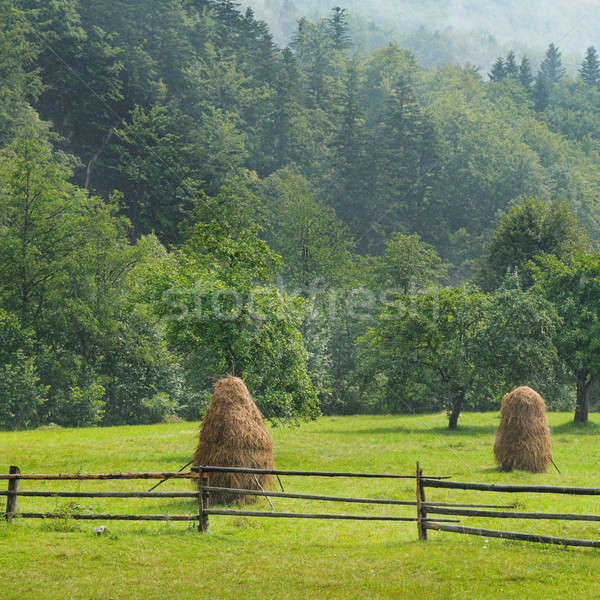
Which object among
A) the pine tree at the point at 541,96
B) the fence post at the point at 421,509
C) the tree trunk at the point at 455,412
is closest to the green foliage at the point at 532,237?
the tree trunk at the point at 455,412

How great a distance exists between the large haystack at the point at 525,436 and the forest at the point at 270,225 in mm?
9143

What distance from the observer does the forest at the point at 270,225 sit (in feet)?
146

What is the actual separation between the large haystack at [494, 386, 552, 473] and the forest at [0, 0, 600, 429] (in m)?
9.14

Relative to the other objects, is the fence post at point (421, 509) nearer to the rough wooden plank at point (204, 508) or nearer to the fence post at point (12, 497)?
the rough wooden plank at point (204, 508)

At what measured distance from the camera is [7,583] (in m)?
11.9

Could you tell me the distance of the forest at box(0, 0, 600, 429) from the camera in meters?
44.4

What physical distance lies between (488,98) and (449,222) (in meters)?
56.0

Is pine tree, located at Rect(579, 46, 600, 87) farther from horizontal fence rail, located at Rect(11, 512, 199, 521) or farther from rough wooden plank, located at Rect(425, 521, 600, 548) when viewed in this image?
horizontal fence rail, located at Rect(11, 512, 199, 521)

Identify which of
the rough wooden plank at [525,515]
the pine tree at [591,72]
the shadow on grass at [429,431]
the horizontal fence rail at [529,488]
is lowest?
the shadow on grass at [429,431]

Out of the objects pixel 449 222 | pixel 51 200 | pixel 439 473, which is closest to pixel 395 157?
pixel 449 222

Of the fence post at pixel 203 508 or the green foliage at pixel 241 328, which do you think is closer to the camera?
the fence post at pixel 203 508

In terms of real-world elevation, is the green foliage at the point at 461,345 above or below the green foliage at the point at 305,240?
below

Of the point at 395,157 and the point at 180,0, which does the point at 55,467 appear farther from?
the point at 180,0

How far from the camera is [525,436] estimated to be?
27203 mm
